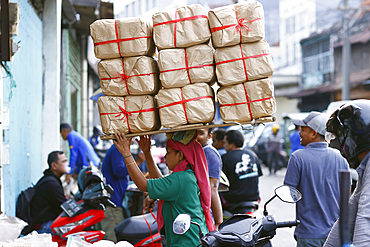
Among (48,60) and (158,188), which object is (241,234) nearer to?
(158,188)

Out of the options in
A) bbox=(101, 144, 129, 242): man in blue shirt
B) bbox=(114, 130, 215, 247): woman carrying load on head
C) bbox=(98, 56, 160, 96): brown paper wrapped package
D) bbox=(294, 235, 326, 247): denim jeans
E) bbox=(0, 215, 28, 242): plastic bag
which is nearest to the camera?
bbox=(114, 130, 215, 247): woman carrying load on head

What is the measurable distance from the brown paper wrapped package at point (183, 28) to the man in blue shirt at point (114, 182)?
2797 mm

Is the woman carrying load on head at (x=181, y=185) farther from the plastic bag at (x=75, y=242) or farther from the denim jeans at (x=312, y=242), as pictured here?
the denim jeans at (x=312, y=242)

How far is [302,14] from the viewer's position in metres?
40.5

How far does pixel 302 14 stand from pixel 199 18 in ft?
133

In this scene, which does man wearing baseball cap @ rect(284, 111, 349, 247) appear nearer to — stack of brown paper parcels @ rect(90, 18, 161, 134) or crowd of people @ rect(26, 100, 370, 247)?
crowd of people @ rect(26, 100, 370, 247)

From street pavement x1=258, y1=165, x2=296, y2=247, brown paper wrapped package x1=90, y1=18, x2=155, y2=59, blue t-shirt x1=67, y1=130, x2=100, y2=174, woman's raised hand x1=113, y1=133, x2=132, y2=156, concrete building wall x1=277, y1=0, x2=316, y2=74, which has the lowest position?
street pavement x1=258, y1=165, x2=296, y2=247

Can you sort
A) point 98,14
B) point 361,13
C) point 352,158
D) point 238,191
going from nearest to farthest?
A: point 352,158
point 238,191
point 98,14
point 361,13

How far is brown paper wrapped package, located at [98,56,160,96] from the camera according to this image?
347 cm

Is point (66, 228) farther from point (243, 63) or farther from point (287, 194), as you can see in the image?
point (287, 194)

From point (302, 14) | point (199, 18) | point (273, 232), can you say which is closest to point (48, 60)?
point (199, 18)

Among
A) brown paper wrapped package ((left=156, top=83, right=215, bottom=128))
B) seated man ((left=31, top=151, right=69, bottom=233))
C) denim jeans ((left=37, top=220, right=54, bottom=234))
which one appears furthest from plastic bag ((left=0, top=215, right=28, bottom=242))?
brown paper wrapped package ((left=156, top=83, right=215, bottom=128))

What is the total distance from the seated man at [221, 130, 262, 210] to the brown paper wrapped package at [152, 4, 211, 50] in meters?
2.80

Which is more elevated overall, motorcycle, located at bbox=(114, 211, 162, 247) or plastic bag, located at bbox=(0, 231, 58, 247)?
plastic bag, located at bbox=(0, 231, 58, 247)
